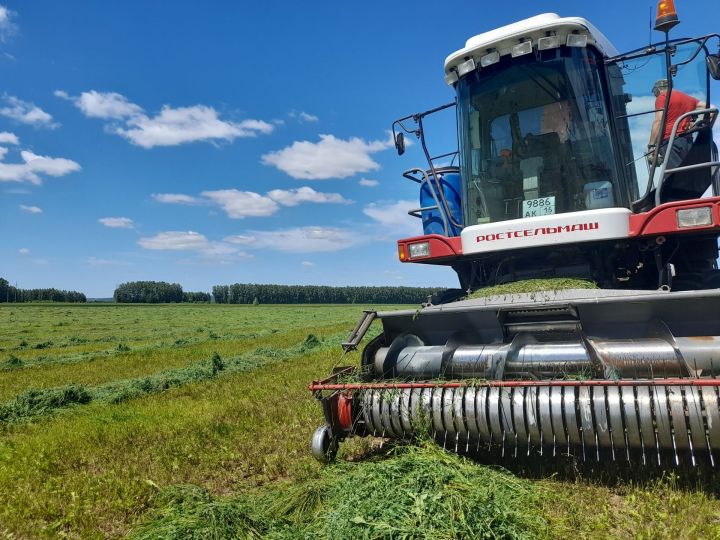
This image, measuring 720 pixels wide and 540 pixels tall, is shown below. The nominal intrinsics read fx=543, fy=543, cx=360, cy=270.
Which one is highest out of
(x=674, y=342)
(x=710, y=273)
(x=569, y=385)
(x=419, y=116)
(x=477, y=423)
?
(x=419, y=116)

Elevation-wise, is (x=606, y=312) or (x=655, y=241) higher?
(x=655, y=241)

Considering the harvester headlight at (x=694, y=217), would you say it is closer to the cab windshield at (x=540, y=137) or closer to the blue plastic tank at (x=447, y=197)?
the cab windshield at (x=540, y=137)

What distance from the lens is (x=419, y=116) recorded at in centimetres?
580

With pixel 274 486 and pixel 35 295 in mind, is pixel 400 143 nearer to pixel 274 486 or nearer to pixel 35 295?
pixel 274 486

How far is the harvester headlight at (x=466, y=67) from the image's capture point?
5.14 meters

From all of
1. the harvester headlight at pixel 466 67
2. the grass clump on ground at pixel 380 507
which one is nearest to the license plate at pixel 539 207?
the harvester headlight at pixel 466 67

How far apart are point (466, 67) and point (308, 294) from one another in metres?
78.0

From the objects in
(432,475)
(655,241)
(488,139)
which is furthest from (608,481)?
(488,139)

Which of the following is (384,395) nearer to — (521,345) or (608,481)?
(521,345)

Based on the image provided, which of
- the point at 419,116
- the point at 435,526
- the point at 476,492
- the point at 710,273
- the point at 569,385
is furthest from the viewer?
the point at 419,116

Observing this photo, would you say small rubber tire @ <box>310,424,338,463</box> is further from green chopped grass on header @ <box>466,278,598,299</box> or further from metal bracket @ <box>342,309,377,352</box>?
green chopped grass on header @ <box>466,278,598,299</box>

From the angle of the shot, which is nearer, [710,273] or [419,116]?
[710,273]

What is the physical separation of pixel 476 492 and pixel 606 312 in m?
1.68

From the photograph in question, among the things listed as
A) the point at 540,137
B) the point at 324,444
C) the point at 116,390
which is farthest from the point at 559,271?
the point at 116,390
